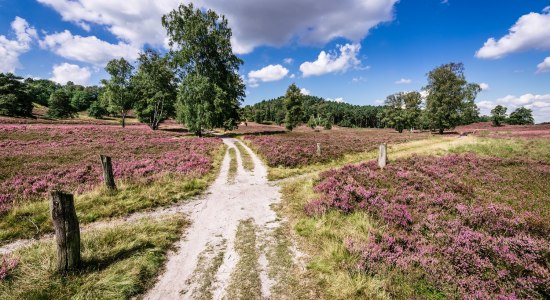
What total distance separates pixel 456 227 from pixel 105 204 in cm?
1261

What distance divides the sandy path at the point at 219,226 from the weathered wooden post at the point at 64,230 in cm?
202

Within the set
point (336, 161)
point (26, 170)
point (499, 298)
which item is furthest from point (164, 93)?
point (499, 298)

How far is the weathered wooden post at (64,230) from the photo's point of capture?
519 centimetres

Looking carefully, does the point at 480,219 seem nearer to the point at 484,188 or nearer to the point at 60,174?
the point at 484,188

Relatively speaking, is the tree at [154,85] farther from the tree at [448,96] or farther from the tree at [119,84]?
the tree at [448,96]

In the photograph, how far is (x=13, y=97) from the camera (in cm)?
5366

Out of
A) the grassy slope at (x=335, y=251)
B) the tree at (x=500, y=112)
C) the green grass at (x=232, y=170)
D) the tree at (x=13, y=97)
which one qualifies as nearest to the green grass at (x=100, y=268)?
the grassy slope at (x=335, y=251)

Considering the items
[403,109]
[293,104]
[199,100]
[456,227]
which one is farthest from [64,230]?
[403,109]

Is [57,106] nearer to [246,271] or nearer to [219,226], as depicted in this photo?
[219,226]

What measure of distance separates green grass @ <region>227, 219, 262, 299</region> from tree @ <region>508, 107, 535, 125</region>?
119654 mm

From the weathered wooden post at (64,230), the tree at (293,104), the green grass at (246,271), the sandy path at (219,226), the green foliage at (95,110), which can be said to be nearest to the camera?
the green grass at (246,271)

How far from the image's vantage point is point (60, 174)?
14078 mm

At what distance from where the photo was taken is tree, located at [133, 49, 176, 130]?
4944 cm

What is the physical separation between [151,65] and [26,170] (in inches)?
1607
